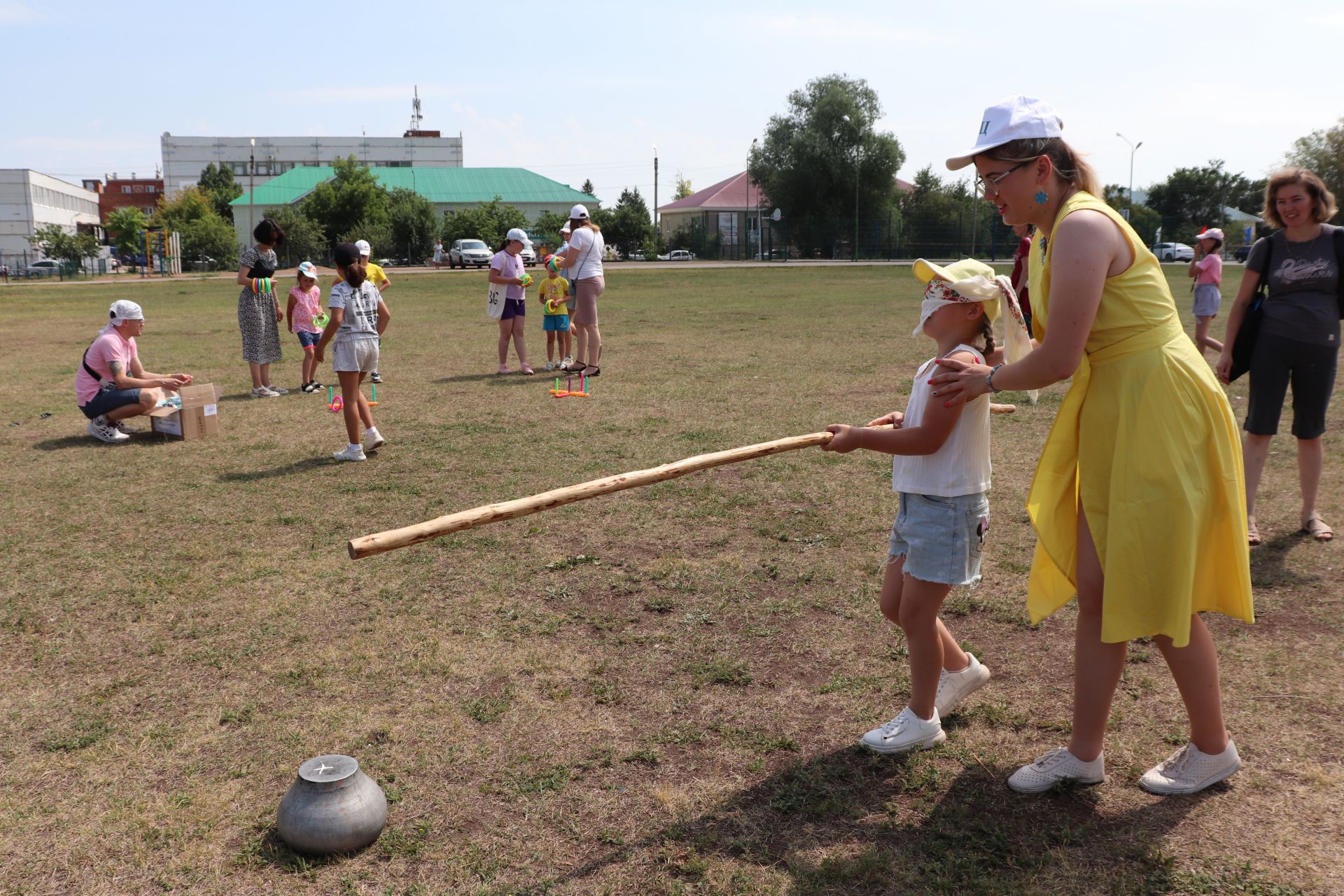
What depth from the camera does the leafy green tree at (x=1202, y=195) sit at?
8562cm

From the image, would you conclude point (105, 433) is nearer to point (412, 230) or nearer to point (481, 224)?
point (412, 230)

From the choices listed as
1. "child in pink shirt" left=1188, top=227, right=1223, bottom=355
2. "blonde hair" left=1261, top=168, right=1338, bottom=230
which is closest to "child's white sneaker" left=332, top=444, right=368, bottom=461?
"blonde hair" left=1261, top=168, right=1338, bottom=230

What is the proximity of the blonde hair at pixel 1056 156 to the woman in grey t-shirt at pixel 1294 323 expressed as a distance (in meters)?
3.32

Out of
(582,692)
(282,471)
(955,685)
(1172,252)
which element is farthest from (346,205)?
(955,685)

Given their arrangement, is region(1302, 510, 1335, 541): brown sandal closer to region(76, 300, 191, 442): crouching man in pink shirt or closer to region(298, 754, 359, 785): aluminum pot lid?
region(298, 754, 359, 785): aluminum pot lid

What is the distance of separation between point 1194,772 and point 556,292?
11.2 meters

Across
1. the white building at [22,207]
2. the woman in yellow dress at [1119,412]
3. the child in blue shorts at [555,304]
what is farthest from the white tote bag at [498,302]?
the white building at [22,207]

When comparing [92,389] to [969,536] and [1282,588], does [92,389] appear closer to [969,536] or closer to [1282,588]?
[969,536]

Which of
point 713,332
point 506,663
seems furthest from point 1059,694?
point 713,332

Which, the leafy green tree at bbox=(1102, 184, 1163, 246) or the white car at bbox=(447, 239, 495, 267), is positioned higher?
the leafy green tree at bbox=(1102, 184, 1163, 246)

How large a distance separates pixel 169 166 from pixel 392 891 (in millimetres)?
159827

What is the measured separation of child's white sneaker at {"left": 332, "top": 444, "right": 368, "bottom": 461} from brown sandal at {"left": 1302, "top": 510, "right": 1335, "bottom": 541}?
7230 millimetres

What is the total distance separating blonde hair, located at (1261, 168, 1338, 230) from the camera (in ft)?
18.4

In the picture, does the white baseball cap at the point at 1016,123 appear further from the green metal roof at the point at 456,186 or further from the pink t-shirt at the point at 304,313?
the green metal roof at the point at 456,186
